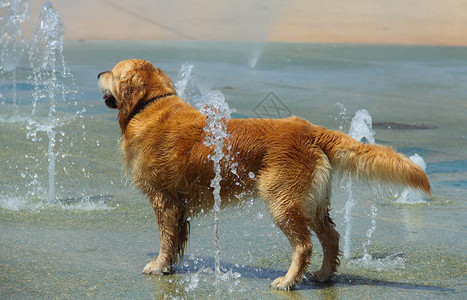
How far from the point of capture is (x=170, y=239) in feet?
15.3

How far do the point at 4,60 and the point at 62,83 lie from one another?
2.58 metres

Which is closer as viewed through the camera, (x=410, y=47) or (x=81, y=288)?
(x=81, y=288)

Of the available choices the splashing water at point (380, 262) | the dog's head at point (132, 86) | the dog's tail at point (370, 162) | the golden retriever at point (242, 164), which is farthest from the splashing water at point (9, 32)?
the dog's tail at point (370, 162)

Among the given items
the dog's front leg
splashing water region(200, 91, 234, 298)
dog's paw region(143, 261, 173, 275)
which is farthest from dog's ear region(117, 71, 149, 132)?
dog's paw region(143, 261, 173, 275)

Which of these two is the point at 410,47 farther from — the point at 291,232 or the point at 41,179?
the point at 291,232

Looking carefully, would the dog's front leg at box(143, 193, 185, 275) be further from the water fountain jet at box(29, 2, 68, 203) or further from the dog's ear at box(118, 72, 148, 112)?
the water fountain jet at box(29, 2, 68, 203)

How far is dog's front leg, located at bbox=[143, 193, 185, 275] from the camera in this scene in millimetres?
4582

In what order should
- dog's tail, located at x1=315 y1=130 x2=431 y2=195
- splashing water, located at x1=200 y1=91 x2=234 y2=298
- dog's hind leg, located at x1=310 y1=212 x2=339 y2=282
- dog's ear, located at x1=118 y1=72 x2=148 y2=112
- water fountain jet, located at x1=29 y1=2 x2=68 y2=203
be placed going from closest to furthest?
dog's tail, located at x1=315 y1=130 x2=431 y2=195 < splashing water, located at x1=200 y1=91 x2=234 y2=298 < dog's hind leg, located at x1=310 y1=212 x2=339 y2=282 < dog's ear, located at x1=118 y1=72 x2=148 y2=112 < water fountain jet, located at x1=29 y1=2 x2=68 y2=203

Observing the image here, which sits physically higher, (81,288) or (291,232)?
(291,232)

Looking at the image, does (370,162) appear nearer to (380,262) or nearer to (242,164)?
(242,164)

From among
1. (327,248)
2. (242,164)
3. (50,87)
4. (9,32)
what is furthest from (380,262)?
(9,32)

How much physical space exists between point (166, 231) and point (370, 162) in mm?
1578

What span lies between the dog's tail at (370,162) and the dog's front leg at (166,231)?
1.18 m

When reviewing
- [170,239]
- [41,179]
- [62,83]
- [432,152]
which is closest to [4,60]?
[62,83]
